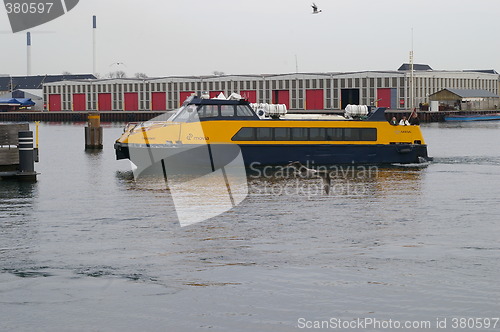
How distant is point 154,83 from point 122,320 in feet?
437

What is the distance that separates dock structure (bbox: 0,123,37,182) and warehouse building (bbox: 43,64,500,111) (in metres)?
99.0

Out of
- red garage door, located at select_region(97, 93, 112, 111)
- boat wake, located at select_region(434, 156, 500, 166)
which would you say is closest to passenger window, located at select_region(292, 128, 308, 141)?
boat wake, located at select_region(434, 156, 500, 166)

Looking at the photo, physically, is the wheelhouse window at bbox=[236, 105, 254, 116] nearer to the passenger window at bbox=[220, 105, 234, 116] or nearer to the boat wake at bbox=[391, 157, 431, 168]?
the passenger window at bbox=[220, 105, 234, 116]

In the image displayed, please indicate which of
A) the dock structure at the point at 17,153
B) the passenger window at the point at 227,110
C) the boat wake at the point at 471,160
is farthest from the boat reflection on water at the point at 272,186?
the boat wake at the point at 471,160

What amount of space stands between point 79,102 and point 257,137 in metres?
123

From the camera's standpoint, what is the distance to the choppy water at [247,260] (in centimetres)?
1268

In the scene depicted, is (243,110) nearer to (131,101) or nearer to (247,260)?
(247,260)

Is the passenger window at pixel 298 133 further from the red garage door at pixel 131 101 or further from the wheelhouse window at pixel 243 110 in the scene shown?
the red garage door at pixel 131 101

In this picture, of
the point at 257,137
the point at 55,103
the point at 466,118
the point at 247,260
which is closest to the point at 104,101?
the point at 55,103

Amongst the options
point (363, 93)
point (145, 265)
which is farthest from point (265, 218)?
point (363, 93)

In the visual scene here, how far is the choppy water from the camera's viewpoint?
12.7 metres

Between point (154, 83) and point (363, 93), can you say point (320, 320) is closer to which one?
point (363, 93)

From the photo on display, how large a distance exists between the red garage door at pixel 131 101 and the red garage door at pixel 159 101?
4133mm

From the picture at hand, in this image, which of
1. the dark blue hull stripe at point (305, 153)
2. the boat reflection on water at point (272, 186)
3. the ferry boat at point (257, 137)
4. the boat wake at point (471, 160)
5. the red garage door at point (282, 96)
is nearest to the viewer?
the boat reflection on water at point (272, 186)
